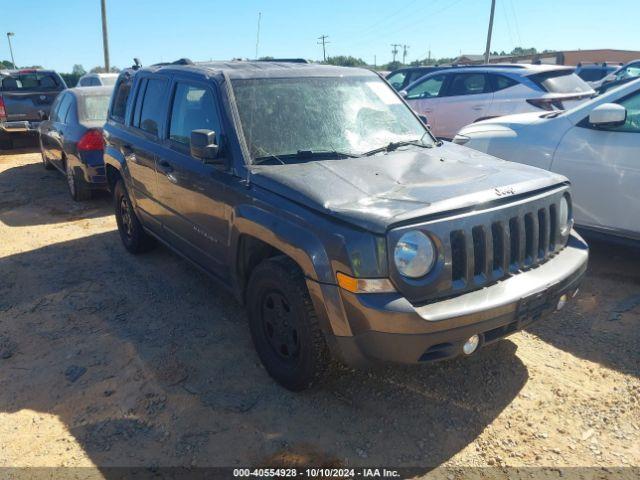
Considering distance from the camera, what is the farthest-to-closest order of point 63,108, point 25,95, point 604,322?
point 25,95, point 63,108, point 604,322

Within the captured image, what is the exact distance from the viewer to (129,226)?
580 cm

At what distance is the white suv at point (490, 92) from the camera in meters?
8.43

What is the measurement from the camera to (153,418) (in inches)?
121

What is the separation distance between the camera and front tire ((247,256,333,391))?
2916 millimetres

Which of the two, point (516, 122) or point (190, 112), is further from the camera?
point (516, 122)

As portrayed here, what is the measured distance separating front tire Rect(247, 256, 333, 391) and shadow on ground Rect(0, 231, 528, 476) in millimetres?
173

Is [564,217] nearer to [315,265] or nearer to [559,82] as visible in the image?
[315,265]

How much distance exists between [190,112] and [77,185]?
463 centimetres

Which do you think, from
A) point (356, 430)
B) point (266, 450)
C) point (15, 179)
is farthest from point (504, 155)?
point (15, 179)

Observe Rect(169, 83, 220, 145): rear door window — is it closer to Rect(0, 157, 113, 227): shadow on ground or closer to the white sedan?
the white sedan

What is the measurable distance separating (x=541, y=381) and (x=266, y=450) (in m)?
1.75

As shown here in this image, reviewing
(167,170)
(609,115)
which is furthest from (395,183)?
(609,115)

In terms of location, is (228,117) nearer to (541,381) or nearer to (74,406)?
(74,406)

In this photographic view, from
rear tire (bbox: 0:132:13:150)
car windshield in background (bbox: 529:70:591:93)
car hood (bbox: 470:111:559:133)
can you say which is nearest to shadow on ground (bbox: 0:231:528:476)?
car hood (bbox: 470:111:559:133)
